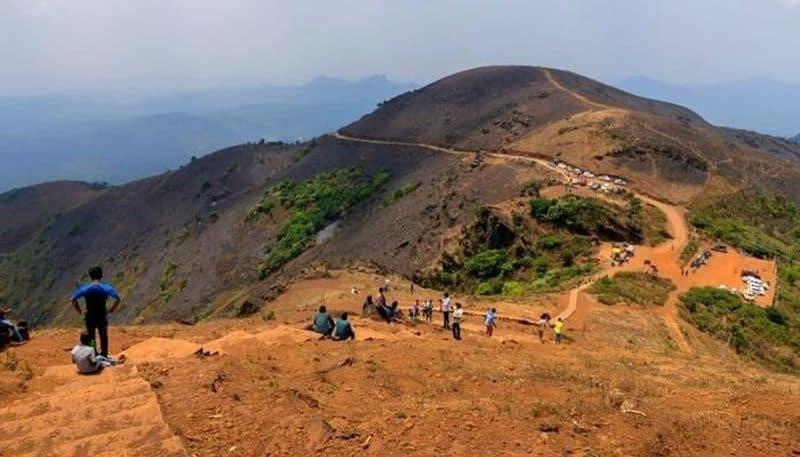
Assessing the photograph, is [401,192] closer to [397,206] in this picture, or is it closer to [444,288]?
[397,206]

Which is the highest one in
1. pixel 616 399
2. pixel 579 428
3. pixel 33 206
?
pixel 579 428

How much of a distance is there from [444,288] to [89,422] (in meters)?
31.4

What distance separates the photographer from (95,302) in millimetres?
12438

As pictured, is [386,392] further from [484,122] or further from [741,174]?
[484,122]

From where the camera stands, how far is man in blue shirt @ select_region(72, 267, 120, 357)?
40.4 ft

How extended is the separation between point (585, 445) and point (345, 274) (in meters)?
30.0

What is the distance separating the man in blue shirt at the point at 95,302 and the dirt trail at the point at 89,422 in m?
1.82

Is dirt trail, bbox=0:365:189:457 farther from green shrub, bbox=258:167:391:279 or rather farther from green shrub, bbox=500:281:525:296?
green shrub, bbox=258:167:391:279

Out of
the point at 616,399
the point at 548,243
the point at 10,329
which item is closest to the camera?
the point at 616,399

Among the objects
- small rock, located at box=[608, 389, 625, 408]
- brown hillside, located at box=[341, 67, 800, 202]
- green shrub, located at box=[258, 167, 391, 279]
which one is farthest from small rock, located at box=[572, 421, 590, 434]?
green shrub, located at box=[258, 167, 391, 279]

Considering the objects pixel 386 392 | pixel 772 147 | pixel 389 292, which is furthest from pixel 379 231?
pixel 772 147

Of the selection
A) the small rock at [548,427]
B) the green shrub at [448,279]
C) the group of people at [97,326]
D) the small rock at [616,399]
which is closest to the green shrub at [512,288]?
the green shrub at [448,279]

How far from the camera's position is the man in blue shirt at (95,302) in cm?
1230

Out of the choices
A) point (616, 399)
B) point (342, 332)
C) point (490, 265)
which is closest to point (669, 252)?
point (490, 265)
